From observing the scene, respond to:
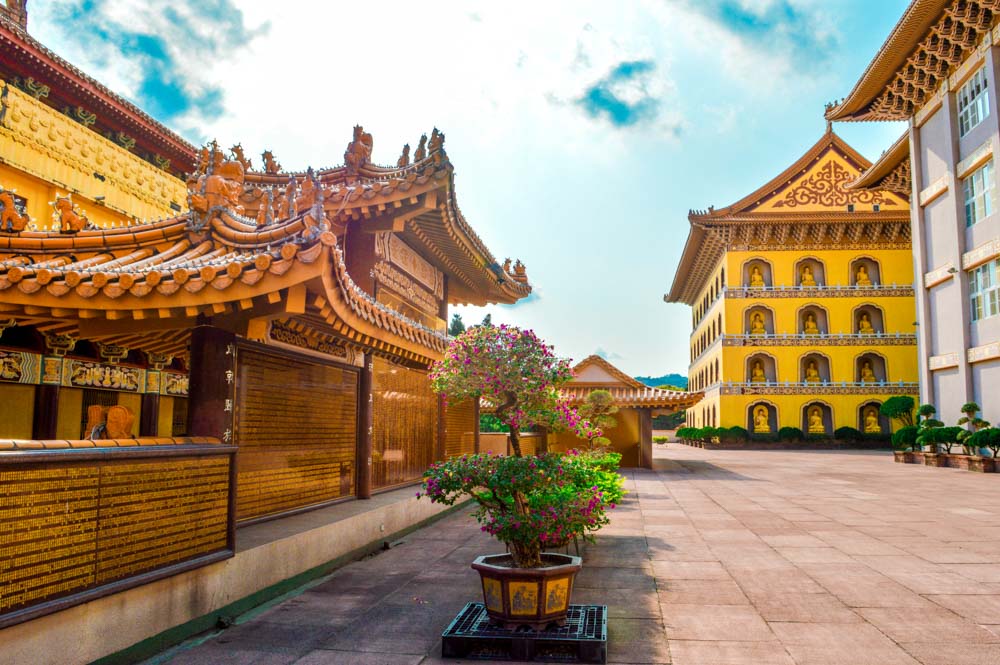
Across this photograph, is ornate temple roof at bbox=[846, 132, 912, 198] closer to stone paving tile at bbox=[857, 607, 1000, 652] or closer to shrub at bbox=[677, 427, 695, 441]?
shrub at bbox=[677, 427, 695, 441]

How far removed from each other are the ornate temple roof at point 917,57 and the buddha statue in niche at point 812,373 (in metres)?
16.4

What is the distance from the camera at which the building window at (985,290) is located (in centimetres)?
2247

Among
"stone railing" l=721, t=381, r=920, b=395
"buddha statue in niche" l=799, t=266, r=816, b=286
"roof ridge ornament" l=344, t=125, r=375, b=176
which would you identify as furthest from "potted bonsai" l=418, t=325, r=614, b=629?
"buddha statue in niche" l=799, t=266, r=816, b=286

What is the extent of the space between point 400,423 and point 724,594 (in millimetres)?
6066

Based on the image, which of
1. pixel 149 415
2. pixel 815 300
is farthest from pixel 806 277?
pixel 149 415

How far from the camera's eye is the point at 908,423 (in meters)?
38.9

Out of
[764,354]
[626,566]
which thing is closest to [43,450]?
[626,566]

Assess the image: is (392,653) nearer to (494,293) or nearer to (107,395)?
(107,395)

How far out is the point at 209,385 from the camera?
609 cm

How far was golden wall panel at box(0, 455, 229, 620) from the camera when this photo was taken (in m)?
3.65

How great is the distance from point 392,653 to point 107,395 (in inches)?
269

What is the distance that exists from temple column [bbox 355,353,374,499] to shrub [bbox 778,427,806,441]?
117ft

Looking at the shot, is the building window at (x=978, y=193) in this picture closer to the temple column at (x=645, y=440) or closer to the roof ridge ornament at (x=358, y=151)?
the temple column at (x=645, y=440)

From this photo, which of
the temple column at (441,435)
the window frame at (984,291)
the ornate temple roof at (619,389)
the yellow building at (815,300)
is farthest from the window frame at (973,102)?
the temple column at (441,435)
